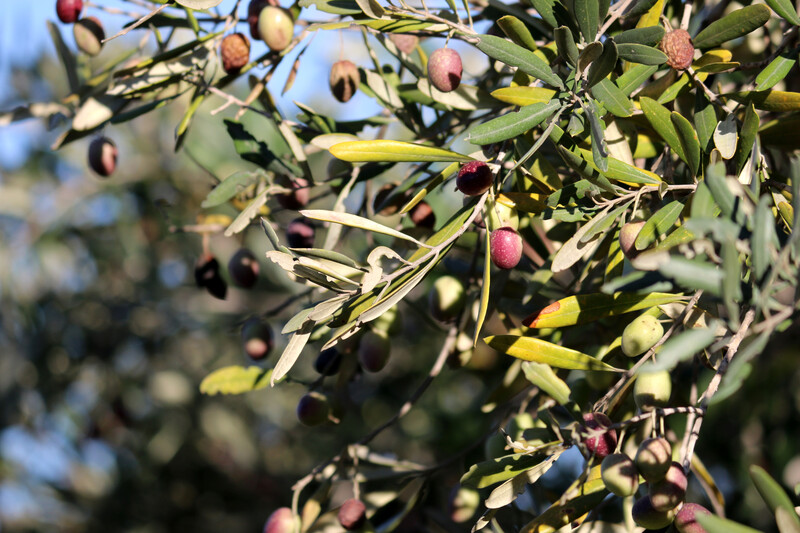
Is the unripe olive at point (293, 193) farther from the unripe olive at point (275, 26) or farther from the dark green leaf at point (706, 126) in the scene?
the dark green leaf at point (706, 126)

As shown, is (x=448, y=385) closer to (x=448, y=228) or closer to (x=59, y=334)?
(x=59, y=334)

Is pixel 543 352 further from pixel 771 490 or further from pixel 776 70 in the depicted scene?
pixel 776 70

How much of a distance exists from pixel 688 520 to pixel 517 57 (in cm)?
46

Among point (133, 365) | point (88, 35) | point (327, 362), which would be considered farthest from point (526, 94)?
point (133, 365)

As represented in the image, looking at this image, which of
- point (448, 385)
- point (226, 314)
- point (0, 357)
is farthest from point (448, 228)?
point (0, 357)

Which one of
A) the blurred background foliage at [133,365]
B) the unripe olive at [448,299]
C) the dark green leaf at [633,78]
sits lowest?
the blurred background foliage at [133,365]

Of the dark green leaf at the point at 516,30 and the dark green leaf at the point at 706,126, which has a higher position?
the dark green leaf at the point at 516,30

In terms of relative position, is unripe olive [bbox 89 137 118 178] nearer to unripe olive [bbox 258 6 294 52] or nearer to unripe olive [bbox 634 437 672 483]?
unripe olive [bbox 258 6 294 52]

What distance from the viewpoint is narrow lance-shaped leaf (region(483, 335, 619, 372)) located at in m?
0.73

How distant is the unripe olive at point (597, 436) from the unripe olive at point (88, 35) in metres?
0.88

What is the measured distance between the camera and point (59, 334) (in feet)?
7.91

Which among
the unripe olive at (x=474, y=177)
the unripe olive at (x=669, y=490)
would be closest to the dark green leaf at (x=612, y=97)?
the unripe olive at (x=474, y=177)

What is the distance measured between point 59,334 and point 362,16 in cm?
197

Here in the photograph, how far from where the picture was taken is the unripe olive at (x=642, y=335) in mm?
679
